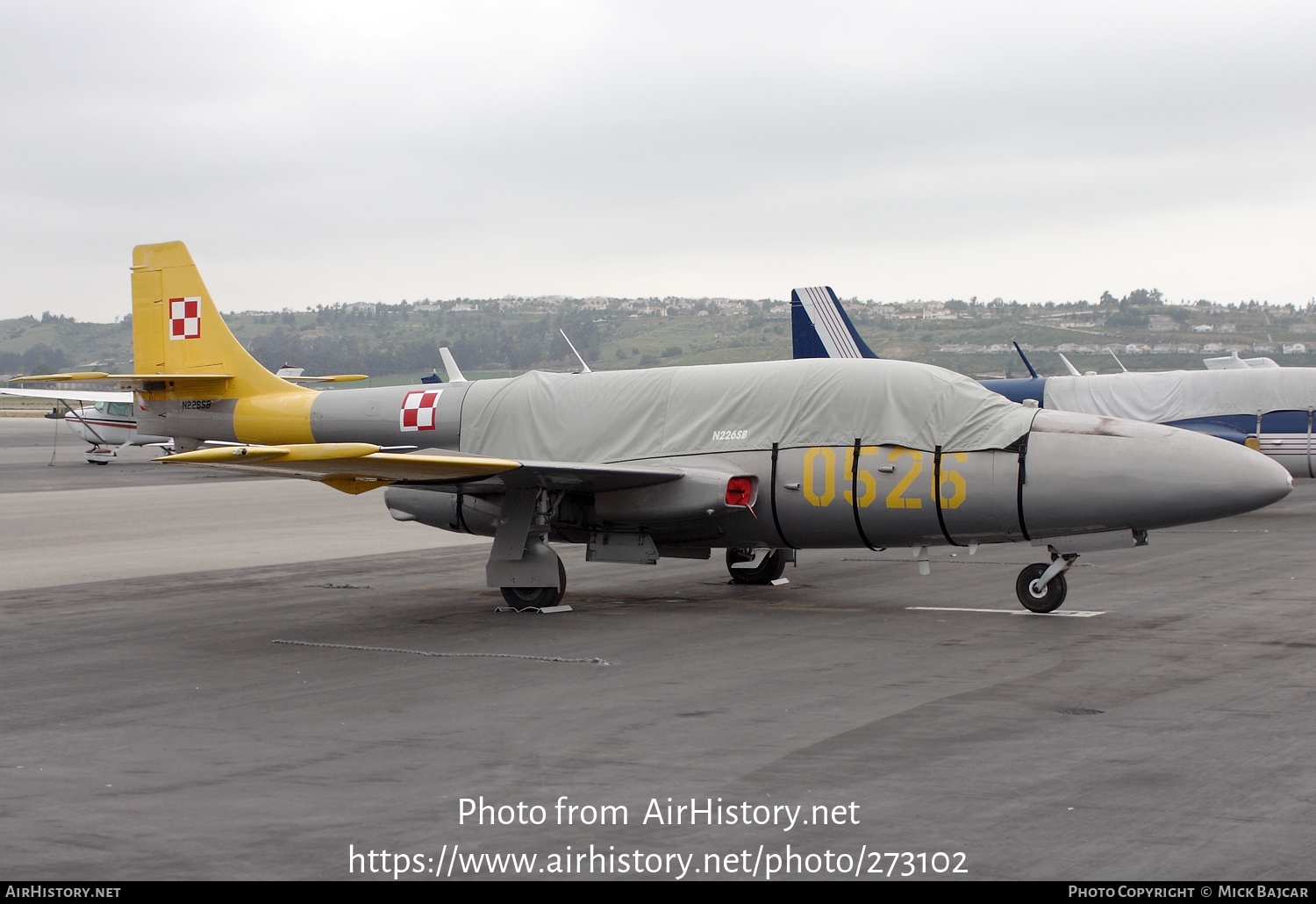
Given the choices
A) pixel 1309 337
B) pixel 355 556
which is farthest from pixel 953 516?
pixel 1309 337

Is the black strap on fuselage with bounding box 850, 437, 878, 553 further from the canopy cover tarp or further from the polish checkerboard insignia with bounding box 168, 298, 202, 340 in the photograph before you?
the polish checkerboard insignia with bounding box 168, 298, 202, 340

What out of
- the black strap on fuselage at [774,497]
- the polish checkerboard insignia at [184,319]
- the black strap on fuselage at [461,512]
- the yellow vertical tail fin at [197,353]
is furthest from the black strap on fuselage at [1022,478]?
the polish checkerboard insignia at [184,319]

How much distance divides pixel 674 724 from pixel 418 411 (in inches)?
299

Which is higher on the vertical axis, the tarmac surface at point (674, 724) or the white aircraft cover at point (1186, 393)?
the white aircraft cover at point (1186, 393)

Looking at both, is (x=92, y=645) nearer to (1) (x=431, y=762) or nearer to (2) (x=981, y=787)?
(1) (x=431, y=762)

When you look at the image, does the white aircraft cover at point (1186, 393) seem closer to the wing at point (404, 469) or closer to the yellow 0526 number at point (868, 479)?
the yellow 0526 number at point (868, 479)

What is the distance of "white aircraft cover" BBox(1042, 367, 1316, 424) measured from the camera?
23.6m

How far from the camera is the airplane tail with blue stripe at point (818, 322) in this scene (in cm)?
A: 2898

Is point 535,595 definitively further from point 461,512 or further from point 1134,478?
point 1134,478

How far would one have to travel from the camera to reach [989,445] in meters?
11.7

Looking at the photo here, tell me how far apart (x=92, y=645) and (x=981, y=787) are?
815cm

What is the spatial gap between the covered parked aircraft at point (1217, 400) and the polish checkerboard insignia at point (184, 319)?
13340mm

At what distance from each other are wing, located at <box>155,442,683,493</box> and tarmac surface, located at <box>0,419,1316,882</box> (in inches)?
52.3

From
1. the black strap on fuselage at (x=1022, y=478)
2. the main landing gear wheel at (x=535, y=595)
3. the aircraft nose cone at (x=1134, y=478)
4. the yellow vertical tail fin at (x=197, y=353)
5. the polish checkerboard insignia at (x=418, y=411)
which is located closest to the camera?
the aircraft nose cone at (x=1134, y=478)
